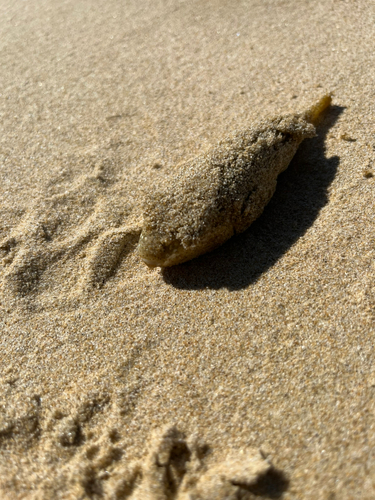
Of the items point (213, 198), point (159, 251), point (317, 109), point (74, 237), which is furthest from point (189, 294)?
point (317, 109)

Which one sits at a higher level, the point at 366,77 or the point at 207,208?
the point at 207,208

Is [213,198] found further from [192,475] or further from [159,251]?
[192,475]

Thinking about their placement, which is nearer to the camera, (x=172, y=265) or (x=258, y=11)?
(x=172, y=265)

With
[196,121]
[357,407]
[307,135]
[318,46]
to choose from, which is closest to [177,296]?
[357,407]

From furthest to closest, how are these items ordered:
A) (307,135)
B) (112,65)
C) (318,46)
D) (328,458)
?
(112,65)
(318,46)
(307,135)
(328,458)

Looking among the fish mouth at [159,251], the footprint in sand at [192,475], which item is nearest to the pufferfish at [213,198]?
the fish mouth at [159,251]

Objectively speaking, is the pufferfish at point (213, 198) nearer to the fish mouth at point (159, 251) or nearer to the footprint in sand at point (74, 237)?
the fish mouth at point (159, 251)

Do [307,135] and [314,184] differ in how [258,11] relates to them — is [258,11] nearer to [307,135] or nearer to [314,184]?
[307,135]


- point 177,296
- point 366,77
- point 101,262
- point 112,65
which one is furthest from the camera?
point 112,65
